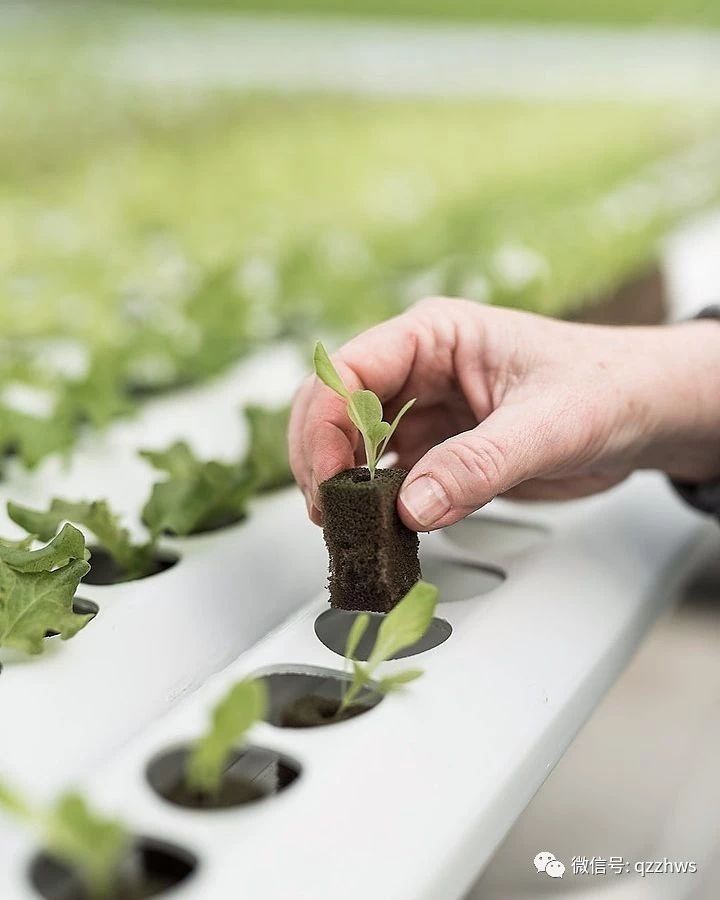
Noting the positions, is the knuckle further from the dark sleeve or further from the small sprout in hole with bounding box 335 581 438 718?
the dark sleeve

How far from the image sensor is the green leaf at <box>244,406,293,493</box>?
0.97 m

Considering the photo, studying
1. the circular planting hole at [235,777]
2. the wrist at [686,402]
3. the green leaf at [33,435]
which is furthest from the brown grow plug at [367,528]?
the green leaf at [33,435]

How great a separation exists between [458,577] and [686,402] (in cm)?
22

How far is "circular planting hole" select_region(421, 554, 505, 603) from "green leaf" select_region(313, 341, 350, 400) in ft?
0.66

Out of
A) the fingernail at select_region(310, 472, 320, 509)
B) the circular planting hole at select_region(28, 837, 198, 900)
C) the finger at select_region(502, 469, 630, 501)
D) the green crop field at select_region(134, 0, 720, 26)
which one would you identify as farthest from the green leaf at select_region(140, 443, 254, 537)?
the green crop field at select_region(134, 0, 720, 26)

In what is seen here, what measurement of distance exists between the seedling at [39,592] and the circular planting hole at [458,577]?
0.81ft

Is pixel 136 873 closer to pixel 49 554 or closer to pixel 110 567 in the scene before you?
pixel 49 554

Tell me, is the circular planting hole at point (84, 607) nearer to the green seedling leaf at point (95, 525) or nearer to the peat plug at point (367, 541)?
the green seedling leaf at point (95, 525)

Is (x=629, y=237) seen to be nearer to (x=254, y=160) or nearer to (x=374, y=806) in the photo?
(x=254, y=160)

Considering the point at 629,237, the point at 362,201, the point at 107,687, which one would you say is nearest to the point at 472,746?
the point at 107,687

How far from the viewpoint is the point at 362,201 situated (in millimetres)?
2139

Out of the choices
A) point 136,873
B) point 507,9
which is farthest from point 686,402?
point 507,9

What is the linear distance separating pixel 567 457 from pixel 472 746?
0.24 m

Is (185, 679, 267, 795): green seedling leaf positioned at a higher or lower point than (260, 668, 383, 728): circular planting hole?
higher
